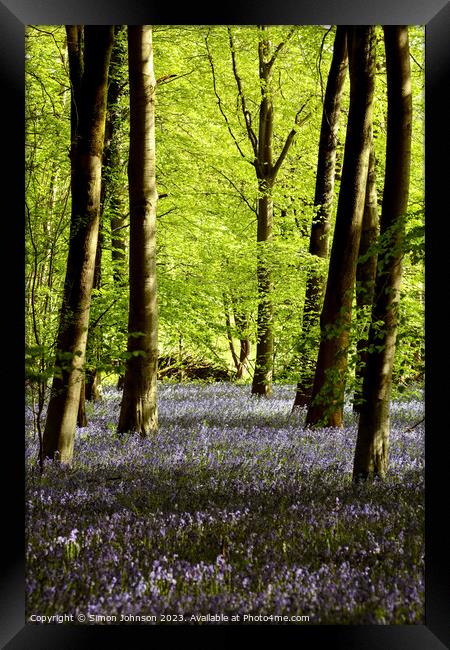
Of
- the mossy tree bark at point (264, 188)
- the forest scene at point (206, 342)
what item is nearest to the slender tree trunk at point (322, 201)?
the forest scene at point (206, 342)

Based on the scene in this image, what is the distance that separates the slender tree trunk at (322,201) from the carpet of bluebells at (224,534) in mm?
4920

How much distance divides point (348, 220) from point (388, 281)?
3683mm

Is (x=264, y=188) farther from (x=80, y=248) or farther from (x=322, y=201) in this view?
(x=80, y=248)

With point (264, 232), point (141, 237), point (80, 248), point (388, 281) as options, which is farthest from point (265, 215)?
point (388, 281)

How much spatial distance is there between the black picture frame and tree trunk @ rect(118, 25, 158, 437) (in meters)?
4.70

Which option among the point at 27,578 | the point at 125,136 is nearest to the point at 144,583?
the point at 27,578

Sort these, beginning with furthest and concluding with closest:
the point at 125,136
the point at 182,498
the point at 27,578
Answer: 1. the point at 125,136
2. the point at 182,498
3. the point at 27,578

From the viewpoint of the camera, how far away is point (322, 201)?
515 inches

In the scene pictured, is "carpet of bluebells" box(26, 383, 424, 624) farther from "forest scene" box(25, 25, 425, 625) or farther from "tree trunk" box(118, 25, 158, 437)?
"tree trunk" box(118, 25, 158, 437)

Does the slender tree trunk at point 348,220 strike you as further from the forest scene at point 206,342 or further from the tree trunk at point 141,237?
the tree trunk at point 141,237

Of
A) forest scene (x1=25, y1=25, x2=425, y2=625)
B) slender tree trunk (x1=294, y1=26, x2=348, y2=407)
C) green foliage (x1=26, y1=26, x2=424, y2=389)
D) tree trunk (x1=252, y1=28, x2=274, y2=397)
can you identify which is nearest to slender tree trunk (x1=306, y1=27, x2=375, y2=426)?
forest scene (x1=25, y1=25, x2=425, y2=625)

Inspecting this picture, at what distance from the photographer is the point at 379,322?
6027 mm

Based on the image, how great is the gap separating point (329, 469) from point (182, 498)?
1936 millimetres
